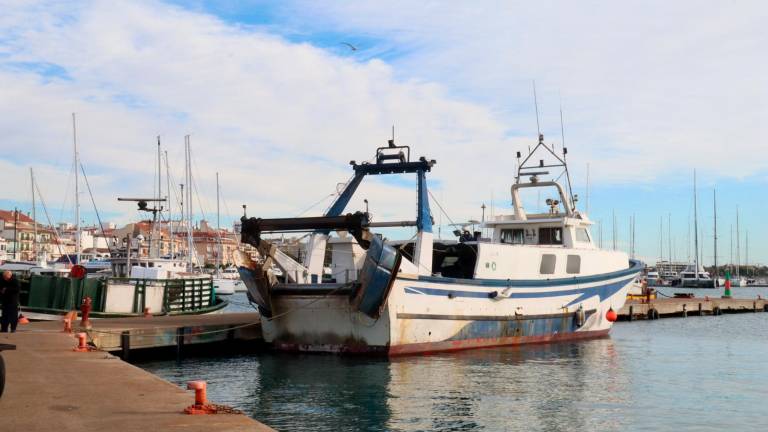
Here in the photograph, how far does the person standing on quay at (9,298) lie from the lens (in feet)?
61.1

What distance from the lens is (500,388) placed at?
1834cm

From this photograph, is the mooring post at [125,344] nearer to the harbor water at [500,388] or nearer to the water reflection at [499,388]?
the harbor water at [500,388]

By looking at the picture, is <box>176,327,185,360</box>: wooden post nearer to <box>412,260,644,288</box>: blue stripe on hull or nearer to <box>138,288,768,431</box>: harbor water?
<box>138,288,768,431</box>: harbor water

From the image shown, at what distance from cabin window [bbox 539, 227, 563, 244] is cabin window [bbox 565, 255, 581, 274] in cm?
111

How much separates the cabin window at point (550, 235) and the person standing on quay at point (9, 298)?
18.0 m

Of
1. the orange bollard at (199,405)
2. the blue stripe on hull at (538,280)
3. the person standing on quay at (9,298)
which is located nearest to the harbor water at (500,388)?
the blue stripe on hull at (538,280)

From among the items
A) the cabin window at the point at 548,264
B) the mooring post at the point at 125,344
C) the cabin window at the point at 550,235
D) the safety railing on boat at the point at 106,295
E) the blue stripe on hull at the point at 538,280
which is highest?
the cabin window at the point at 550,235

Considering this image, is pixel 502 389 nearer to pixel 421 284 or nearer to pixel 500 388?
pixel 500 388

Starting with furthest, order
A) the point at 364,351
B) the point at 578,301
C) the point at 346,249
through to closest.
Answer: the point at 578,301
the point at 346,249
the point at 364,351

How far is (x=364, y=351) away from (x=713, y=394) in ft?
30.0

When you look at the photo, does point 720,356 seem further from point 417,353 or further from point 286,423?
point 286,423

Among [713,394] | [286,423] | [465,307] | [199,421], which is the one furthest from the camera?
[465,307]

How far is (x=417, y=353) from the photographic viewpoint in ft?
74.5

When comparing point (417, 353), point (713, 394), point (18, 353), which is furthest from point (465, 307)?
point (18, 353)
